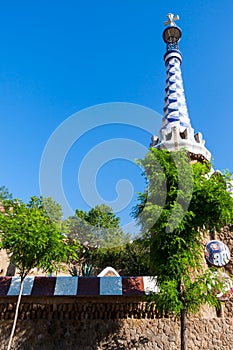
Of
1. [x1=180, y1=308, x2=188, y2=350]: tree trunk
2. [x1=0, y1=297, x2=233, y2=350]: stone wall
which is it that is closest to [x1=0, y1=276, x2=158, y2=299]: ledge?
[x1=0, y1=297, x2=233, y2=350]: stone wall

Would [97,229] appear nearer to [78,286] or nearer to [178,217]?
[78,286]

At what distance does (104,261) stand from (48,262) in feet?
55.2

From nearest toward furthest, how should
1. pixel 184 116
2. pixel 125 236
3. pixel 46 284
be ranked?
pixel 46 284, pixel 184 116, pixel 125 236

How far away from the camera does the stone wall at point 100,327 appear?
895 centimetres

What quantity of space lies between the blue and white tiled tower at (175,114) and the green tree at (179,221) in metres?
2.59

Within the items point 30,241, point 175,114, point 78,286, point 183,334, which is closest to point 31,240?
point 30,241

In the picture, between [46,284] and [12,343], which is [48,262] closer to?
[46,284]

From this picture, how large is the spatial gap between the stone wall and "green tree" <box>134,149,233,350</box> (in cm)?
123

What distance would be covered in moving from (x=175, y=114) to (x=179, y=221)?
25.7 feet

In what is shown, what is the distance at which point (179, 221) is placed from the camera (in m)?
7.99

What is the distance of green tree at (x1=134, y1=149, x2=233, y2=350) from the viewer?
769 cm

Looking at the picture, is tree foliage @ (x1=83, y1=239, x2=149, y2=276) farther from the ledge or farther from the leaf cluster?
the leaf cluster

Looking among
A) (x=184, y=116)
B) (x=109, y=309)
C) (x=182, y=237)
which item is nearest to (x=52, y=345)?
(x=109, y=309)

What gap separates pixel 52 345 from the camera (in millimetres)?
8945
